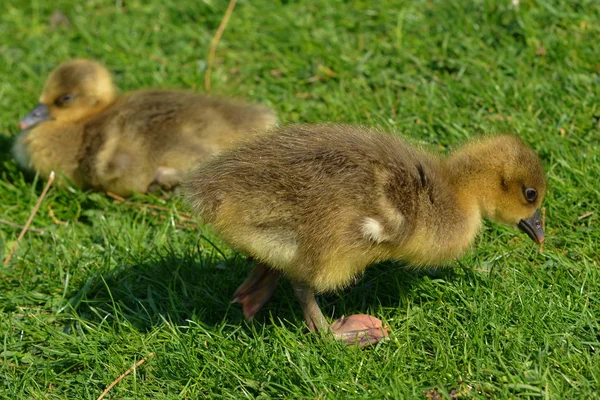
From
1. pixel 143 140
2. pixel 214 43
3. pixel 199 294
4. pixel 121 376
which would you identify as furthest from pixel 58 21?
pixel 121 376

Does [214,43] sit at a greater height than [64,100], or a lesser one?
greater

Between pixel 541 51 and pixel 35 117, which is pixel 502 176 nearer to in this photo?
pixel 541 51

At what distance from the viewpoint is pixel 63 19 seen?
20.4 ft

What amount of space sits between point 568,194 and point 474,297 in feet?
2.94

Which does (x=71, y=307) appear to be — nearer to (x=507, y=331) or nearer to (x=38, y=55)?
(x=507, y=331)

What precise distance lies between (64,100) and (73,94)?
6 centimetres

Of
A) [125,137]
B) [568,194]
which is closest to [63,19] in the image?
[125,137]

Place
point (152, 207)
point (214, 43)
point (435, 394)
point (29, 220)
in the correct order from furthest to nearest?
1. point (214, 43)
2. point (152, 207)
3. point (29, 220)
4. point (435, 394)

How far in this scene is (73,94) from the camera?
16.7 ft

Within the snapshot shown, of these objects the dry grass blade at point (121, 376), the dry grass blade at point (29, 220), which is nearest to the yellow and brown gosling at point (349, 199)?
the dry grass blade at point (121, 376)

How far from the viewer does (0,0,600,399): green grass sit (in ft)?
10.2

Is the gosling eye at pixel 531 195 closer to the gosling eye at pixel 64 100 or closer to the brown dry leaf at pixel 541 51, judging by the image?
the brown dry leaf at pixel 541 51

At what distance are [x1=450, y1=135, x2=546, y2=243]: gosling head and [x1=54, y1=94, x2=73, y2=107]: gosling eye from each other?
2.59 m

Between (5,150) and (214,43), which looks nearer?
(5,150)
